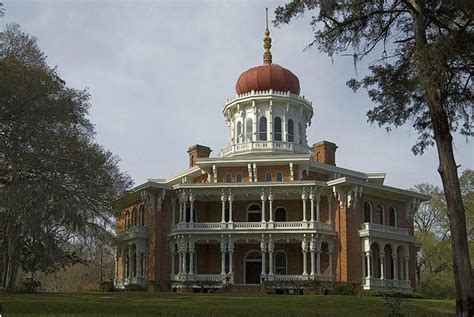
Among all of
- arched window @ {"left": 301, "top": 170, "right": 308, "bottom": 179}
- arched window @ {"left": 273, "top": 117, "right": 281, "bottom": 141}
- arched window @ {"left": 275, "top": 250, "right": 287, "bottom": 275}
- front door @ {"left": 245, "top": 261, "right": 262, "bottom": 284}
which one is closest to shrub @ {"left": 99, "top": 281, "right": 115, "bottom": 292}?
front door @ {"left": 245, "top": 261, "right": 262, "bottom": 284}

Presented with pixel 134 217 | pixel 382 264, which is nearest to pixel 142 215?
pixel 134 217

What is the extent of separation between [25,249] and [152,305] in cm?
1726

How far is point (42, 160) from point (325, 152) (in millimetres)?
29137

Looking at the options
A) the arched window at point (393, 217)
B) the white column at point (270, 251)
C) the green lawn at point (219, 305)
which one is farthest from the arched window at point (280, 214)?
the green lawn at point (219, 305)

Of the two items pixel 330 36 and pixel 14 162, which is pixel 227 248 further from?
pixel 330 36

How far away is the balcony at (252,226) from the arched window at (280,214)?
263cm

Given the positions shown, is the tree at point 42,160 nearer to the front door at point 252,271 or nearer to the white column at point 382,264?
the front door at point 252,271

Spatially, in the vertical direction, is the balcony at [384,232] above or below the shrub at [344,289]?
above

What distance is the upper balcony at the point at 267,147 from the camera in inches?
2191

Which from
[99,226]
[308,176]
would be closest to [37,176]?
[99,226]

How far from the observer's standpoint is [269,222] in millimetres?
49312

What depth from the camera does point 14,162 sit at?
113 feet

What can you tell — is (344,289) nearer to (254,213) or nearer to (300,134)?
(254,213)

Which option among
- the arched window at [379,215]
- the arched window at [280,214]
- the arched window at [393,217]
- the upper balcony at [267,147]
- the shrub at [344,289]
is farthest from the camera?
the upper balcony at [267,147]
